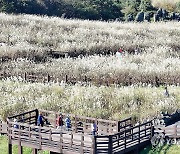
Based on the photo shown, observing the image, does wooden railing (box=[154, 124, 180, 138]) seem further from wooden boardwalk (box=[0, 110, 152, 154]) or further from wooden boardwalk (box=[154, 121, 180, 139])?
wooden boardwalk (box=[0, 110, 152, 154])

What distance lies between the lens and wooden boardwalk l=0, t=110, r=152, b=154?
2534 centimetres

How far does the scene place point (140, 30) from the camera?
69.5 meters

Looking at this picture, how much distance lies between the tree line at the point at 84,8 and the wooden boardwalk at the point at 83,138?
5260 centimetres

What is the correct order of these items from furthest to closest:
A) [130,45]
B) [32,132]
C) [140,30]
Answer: [140,30]
[130,45]
[32,132]

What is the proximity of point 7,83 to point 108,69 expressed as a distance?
949 centimetres

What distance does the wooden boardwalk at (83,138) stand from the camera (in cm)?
2534

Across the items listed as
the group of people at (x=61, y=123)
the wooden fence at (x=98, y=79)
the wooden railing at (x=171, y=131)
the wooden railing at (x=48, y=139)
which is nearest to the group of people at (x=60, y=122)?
the group of people at (x=61, y=123)

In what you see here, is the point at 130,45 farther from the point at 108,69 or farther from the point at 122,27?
the point at 108,69

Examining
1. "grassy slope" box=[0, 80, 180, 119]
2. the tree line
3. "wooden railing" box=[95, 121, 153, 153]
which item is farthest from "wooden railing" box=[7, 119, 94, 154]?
the tree line

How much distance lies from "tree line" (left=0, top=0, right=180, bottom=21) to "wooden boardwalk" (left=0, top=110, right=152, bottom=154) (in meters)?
52.6

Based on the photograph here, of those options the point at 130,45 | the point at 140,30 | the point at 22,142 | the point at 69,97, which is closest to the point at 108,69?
the point at 69,97

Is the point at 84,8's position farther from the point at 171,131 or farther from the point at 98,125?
the point at 171,131

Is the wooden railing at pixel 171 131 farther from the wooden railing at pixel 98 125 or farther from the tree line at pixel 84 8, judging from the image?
the tree line at pixel 84 8

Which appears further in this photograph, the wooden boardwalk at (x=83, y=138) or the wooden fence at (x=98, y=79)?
the wooden fence at (x=98, y=79)
